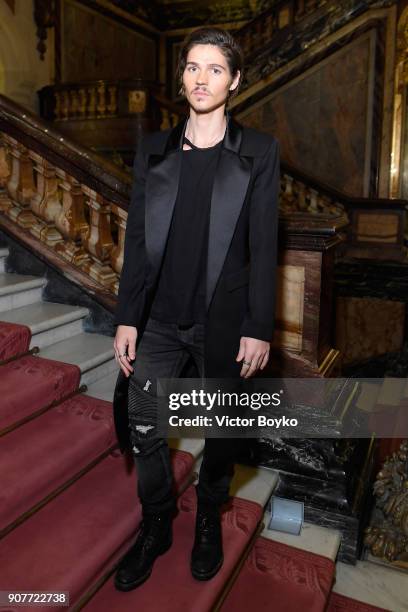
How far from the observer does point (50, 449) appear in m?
2.28

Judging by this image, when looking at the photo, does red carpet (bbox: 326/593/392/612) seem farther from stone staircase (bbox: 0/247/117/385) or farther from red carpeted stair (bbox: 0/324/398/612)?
stone staircase (bbox: 0/247/117/385)

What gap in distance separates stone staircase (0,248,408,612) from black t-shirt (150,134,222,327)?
88 centimetres

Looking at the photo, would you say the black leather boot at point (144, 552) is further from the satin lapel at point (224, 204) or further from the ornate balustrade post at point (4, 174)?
the ornate balustrade post at point (4, 174)

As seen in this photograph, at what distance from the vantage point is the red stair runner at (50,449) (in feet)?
6.61

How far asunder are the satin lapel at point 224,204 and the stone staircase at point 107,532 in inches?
41.1

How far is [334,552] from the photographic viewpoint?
8.12ft

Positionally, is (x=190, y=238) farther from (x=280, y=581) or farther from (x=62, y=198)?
(x=62, y=198)

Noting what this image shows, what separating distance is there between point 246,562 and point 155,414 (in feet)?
3.08

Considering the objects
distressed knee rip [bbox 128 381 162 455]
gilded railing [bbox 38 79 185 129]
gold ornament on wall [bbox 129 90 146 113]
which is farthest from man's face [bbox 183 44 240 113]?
gold ornament on wall [bbox 129 90 146 113]

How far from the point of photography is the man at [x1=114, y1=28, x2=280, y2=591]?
5.59ft

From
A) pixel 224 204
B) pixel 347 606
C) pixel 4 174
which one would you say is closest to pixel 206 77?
pixel 224 204

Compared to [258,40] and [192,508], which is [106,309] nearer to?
[192,508]

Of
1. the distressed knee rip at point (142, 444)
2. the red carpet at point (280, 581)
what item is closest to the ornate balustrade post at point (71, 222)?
the distressed knee rip at point (142, 444)

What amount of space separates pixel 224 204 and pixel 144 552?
1283mm
